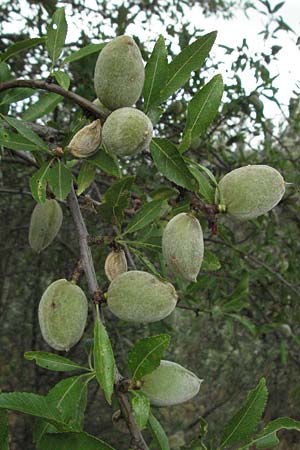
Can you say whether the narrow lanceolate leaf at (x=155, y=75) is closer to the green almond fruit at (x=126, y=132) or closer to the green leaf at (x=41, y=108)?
the green almond fruit at (x=126, y=132)

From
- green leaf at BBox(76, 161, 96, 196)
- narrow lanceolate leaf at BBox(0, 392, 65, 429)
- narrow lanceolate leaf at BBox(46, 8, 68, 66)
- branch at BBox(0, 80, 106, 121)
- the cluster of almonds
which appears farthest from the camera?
narrow lanceolate leaf at BBox(46, 8, 68, 66)

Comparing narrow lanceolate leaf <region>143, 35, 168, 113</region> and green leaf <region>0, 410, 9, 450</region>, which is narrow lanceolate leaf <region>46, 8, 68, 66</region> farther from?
green leaf <region>0, 410, 9, 450</region>

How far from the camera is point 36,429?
0.92 meters

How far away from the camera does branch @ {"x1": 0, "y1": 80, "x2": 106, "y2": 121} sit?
99 cm

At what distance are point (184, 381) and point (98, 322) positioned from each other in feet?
0.61

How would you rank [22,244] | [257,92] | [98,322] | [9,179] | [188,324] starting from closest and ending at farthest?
[98,322]
[257,92]
[9,179]
[22,244]
[188,324]

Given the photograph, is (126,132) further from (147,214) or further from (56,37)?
(56,37)

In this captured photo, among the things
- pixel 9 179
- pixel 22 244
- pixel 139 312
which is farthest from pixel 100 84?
pixel 22 244

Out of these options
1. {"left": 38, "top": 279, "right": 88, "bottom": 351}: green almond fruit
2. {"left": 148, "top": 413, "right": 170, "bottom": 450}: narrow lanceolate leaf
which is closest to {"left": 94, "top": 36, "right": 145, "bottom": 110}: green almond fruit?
{"left": 38, "top": 279, "right": 88, "bottom": 351}: green almond fruit

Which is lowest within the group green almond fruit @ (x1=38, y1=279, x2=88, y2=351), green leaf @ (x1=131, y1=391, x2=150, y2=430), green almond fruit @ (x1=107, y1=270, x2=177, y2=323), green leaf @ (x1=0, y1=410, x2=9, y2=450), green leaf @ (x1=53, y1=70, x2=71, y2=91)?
green leaf @ (x1=0, y1=410, x2=9, y2=450)

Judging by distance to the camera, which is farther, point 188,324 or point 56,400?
point 188,324

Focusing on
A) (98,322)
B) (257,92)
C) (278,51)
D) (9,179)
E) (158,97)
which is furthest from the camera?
(9,179)

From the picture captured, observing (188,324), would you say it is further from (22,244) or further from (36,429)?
(36,429)

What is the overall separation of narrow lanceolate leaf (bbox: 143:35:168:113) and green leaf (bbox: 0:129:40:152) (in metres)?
0.22
